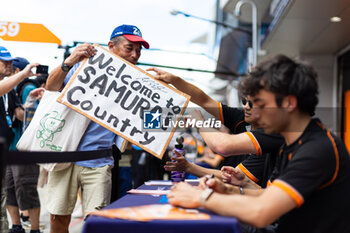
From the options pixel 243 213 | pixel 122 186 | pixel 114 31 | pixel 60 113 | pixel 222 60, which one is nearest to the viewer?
pixel 243 213

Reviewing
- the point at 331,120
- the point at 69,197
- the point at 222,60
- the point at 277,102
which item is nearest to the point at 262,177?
the point at 277,102

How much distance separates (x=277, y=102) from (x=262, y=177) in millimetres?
1396

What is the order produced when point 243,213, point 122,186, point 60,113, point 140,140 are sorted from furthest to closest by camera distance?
point 122,186
point 60,113
point 140,140
point 243,213

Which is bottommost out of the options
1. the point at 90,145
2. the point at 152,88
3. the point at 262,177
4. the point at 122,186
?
the point at 122,186

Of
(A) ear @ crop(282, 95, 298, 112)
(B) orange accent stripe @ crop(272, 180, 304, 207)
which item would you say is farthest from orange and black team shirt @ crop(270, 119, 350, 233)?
(A) ear @ crop(282, 95, 298, 112)

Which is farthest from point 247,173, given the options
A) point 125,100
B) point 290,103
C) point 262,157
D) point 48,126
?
point 48,126

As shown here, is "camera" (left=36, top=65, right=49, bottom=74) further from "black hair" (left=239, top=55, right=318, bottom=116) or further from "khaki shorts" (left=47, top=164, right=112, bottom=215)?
"black hair" (left=239, top=55, right=318, bottom=116)

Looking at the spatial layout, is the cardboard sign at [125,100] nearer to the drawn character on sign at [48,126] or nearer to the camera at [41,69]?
the drawn character on sign at [48,126]

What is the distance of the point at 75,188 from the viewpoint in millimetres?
3637

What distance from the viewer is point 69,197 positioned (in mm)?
3605

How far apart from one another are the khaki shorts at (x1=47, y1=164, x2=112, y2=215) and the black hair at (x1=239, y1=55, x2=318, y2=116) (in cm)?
185

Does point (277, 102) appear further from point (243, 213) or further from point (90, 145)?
point (90, 145)

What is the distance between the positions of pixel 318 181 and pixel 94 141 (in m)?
2.16

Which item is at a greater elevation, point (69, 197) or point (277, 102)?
point (277, 102)
